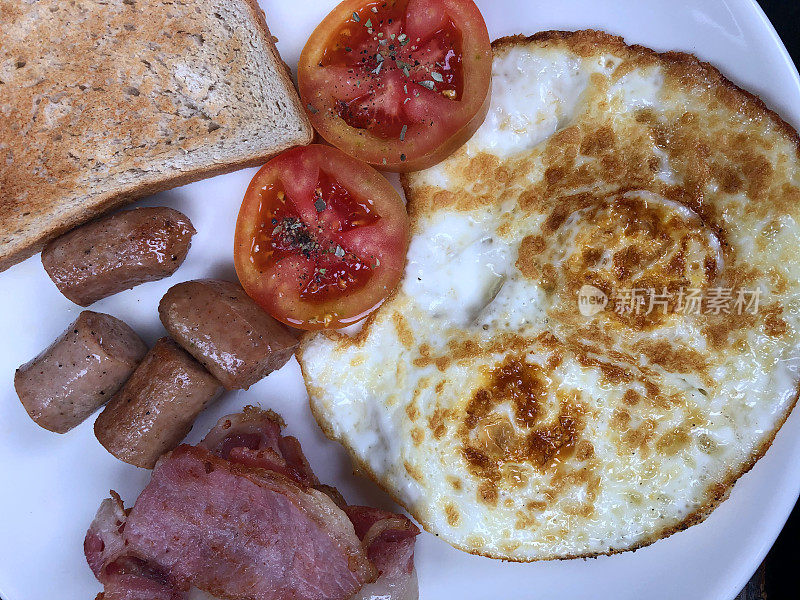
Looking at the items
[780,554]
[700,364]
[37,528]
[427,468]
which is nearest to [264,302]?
[427,468]

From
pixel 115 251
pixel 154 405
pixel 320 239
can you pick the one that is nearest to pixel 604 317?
pixel 320 239

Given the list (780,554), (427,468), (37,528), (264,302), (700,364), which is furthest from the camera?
(780,554)

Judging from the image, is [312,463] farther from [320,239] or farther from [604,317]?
[604,317]

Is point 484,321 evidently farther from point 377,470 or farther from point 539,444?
point 377,470

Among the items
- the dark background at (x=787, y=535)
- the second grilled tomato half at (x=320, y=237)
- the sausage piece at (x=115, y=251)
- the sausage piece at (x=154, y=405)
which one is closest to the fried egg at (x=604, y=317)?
the second grilled tomato half at (x=320, y=237)

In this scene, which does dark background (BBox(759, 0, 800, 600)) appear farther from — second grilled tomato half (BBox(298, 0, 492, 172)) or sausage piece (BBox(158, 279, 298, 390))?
sausage piece (BBox(158, 279, 298, 390))

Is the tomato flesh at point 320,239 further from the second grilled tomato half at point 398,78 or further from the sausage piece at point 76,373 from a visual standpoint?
the sausage piece at point 76,373
